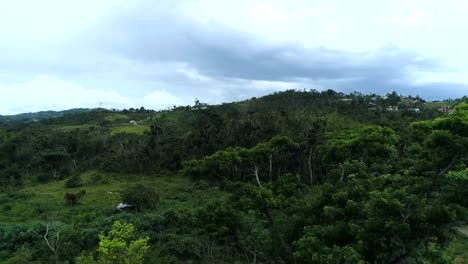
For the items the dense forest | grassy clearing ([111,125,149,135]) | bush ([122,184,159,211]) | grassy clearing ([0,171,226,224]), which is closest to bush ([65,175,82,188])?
the dense forest

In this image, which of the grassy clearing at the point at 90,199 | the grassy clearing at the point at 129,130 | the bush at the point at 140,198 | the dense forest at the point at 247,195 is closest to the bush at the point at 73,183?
the dense forest at the point at 247,195

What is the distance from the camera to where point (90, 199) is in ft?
133

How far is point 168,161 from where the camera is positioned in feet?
179

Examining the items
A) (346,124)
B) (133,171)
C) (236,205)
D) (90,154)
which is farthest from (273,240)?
(90,154)

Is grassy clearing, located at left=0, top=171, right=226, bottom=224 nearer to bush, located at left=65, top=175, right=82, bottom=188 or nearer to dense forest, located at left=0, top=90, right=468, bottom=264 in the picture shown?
dense forest, located at left=0, top=90, right=468, bottom=264

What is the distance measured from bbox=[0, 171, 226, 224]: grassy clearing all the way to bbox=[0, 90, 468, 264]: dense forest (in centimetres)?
18

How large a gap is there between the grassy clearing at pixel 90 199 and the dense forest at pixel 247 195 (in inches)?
7.0

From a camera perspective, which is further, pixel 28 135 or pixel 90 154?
pixel 28 135

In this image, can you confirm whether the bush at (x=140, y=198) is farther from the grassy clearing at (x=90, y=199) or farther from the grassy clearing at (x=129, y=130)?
the grassy clearing at (x=129, y=130)

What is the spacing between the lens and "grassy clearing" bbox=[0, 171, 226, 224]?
35.9 metres

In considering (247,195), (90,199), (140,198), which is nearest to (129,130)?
(90,199)

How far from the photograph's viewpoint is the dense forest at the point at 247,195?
433 inches

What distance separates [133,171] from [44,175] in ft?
46.3

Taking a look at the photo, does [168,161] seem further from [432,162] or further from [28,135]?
[432,162]
